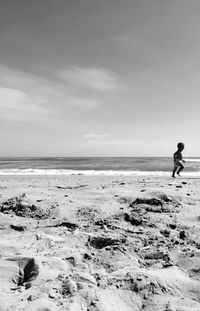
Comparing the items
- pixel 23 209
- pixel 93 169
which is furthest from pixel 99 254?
pixel 93 169

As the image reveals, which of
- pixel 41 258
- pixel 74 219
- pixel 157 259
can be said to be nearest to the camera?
pixel 41 258

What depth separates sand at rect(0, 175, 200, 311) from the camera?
2293 millimetres

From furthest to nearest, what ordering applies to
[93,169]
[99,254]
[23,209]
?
[93,169] < [23,209] < [99,254]

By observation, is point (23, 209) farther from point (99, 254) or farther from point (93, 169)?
point (93, 169)

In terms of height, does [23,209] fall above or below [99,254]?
above

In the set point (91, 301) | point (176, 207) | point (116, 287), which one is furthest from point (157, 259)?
point (176, 207)

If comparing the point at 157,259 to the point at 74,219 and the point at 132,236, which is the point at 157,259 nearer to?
the point at 132,236

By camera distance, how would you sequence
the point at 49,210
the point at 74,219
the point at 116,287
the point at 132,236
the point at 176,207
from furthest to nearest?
the point at 176,207, the point at 49,210, the point at 74,219, the point at 132,236, the point at 116,287

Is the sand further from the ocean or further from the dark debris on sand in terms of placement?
the ocean

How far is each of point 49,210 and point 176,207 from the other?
83.9 inches

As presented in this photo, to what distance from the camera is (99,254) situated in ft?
10.1

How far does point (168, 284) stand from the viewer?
2537mm

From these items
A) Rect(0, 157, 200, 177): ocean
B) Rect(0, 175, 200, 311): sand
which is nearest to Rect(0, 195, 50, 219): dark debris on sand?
Rect(0, 175, 200, 311): sand

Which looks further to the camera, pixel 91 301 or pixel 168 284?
pixel 168 284
